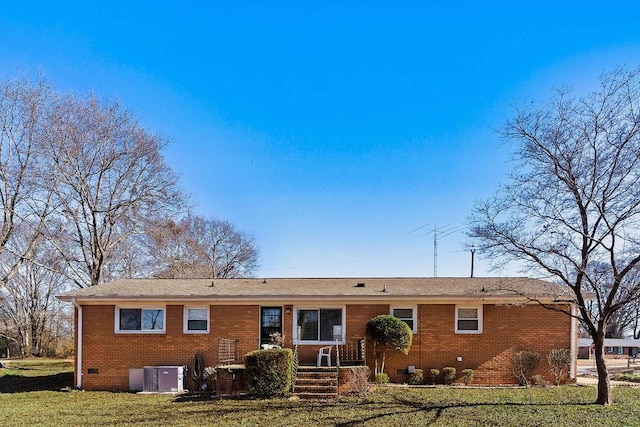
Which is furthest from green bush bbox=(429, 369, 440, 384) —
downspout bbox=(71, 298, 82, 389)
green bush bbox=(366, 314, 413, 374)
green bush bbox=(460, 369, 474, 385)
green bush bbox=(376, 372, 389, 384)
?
downspout bbox=(71, 298, 82, 389)

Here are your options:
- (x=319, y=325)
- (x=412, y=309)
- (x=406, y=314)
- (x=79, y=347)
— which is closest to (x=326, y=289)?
(x=319, y=325)

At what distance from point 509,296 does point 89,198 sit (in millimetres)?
19900

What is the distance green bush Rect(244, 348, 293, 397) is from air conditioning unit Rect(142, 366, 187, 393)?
9.78ft

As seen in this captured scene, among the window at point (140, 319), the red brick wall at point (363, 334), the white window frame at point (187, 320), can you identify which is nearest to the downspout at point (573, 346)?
the red brick wall at point (363, 334)

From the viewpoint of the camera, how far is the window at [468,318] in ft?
52.0

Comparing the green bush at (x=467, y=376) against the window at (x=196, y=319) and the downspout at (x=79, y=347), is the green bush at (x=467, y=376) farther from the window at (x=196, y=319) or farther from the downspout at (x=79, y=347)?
the downspout at (x=79, y=347)

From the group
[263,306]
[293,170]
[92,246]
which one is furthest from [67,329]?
[263,306]

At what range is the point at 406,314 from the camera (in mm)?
16016

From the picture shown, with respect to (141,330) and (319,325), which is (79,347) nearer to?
(141,330)

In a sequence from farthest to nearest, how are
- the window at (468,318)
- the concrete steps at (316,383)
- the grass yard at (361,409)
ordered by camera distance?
the window at (468,318) < the concrete steps at (316,383) < the grass yard at (361,409)

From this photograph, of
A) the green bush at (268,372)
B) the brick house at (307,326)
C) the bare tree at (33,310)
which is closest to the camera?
the green bush at (268,372)

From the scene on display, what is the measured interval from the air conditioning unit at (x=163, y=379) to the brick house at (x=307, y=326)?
717mm

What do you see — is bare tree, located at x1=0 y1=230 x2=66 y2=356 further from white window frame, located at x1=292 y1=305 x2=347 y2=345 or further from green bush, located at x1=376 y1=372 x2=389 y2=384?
green bush, located at x1=376 y1=372 x2=389 y2=384

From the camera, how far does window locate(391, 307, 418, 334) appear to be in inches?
627
